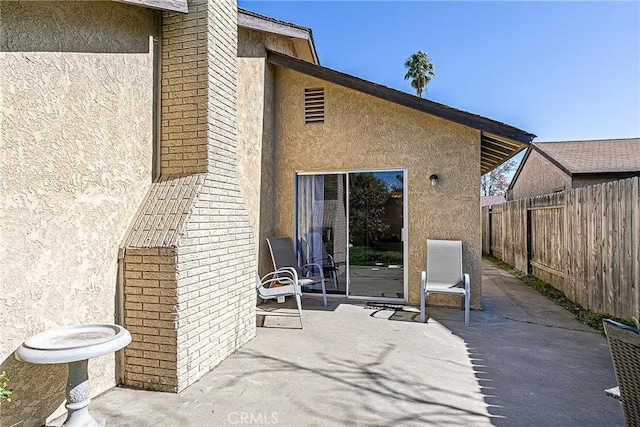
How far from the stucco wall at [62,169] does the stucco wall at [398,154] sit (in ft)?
12.3

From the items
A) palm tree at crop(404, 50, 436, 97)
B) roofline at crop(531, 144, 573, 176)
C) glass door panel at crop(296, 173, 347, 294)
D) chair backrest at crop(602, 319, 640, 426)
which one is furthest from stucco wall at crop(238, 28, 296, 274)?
palm tree at crop(404, 50, 436, 97)

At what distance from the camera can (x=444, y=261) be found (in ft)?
20.4

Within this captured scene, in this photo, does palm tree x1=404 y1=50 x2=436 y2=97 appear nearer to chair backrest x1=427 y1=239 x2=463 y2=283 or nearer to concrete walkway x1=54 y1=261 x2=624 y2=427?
chair backrest x1=427 y1=239 x2=463 y2=283

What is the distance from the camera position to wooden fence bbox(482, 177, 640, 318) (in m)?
5.02

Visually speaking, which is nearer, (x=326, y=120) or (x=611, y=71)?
(x=326, y=120)

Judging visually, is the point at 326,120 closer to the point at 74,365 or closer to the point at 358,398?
the point at 358,398

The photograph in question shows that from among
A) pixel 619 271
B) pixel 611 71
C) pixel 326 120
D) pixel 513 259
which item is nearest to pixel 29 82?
pixel 326 120

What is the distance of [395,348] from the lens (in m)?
4.42

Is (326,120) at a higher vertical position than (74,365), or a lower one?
higher

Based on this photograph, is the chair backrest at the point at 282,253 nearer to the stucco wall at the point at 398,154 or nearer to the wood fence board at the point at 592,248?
the stucco wall at the point at 398,154

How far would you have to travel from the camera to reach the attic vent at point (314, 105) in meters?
7.08

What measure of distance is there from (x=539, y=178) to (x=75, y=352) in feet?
59.2

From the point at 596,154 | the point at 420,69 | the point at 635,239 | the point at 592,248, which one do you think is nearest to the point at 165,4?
the point at 635,239

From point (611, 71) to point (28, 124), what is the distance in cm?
1359
